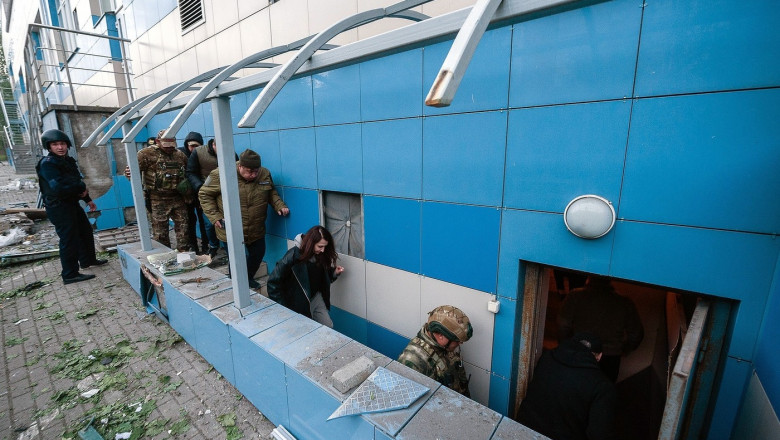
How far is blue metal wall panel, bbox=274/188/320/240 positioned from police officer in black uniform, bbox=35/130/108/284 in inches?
141

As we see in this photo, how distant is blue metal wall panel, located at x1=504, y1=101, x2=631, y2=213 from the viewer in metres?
2.16

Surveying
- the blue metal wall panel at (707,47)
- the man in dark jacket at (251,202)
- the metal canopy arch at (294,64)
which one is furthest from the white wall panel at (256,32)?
the blue metal wall panel at (707,47)

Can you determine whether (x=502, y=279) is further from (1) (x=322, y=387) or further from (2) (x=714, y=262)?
(1) (x=322, y=387)

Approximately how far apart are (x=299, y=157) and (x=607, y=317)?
3.91 meters

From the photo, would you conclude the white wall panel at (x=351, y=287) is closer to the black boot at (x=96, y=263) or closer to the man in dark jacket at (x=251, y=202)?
the man in dark jacket at (x=251, y=202)

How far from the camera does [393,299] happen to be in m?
3.74

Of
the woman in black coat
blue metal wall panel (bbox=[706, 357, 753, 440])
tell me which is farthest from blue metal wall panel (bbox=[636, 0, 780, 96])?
the woman in black coat

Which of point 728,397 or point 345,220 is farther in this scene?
point 345,220

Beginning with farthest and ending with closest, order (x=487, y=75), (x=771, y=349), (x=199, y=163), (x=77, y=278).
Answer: (x=77, y=278) → (x=199, y=163) → (x=487, y=75) → (x=771, y=349)

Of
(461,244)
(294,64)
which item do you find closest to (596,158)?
(461,244)

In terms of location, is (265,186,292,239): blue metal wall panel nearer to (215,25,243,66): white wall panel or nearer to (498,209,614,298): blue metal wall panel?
(215,25,243,66): white wall panel

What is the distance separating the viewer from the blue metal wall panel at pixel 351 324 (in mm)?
4188

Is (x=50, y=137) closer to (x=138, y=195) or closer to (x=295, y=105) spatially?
(x=138, y=195)

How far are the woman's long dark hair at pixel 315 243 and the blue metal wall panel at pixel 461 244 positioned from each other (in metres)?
1.08
